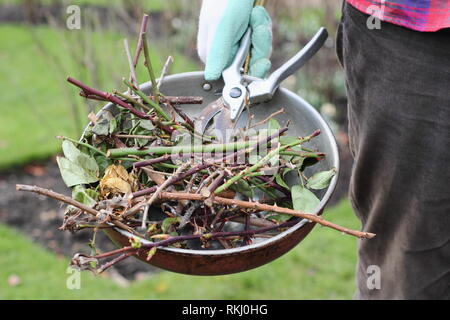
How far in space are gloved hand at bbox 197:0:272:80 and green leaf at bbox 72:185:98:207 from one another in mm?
414

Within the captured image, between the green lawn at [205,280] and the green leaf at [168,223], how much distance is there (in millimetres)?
1327

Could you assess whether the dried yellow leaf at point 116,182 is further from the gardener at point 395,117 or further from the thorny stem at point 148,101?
the gardener at point 395,117

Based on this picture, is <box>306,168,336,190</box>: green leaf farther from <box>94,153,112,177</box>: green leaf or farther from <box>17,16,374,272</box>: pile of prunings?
<box>94,153,112,177</box>: green leaf

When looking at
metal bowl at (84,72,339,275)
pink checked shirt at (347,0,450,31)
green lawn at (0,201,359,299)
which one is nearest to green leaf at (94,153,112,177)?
metal bowl at (84,72,339,275)

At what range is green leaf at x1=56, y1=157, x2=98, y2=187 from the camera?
1.11 meters

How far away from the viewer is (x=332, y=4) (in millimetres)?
3727

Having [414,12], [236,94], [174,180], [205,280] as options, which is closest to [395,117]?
[414,12]

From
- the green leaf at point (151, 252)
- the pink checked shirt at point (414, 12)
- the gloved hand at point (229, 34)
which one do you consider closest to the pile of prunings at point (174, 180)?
the green leaf at point (151, 252)

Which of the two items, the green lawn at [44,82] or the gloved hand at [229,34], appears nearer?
the gloved hand at [229,34]

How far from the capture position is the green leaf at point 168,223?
3.53 ft

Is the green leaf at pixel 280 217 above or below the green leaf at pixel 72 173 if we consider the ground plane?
below

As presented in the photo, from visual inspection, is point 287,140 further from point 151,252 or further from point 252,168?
point 151,252

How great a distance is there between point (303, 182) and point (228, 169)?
225 mm
